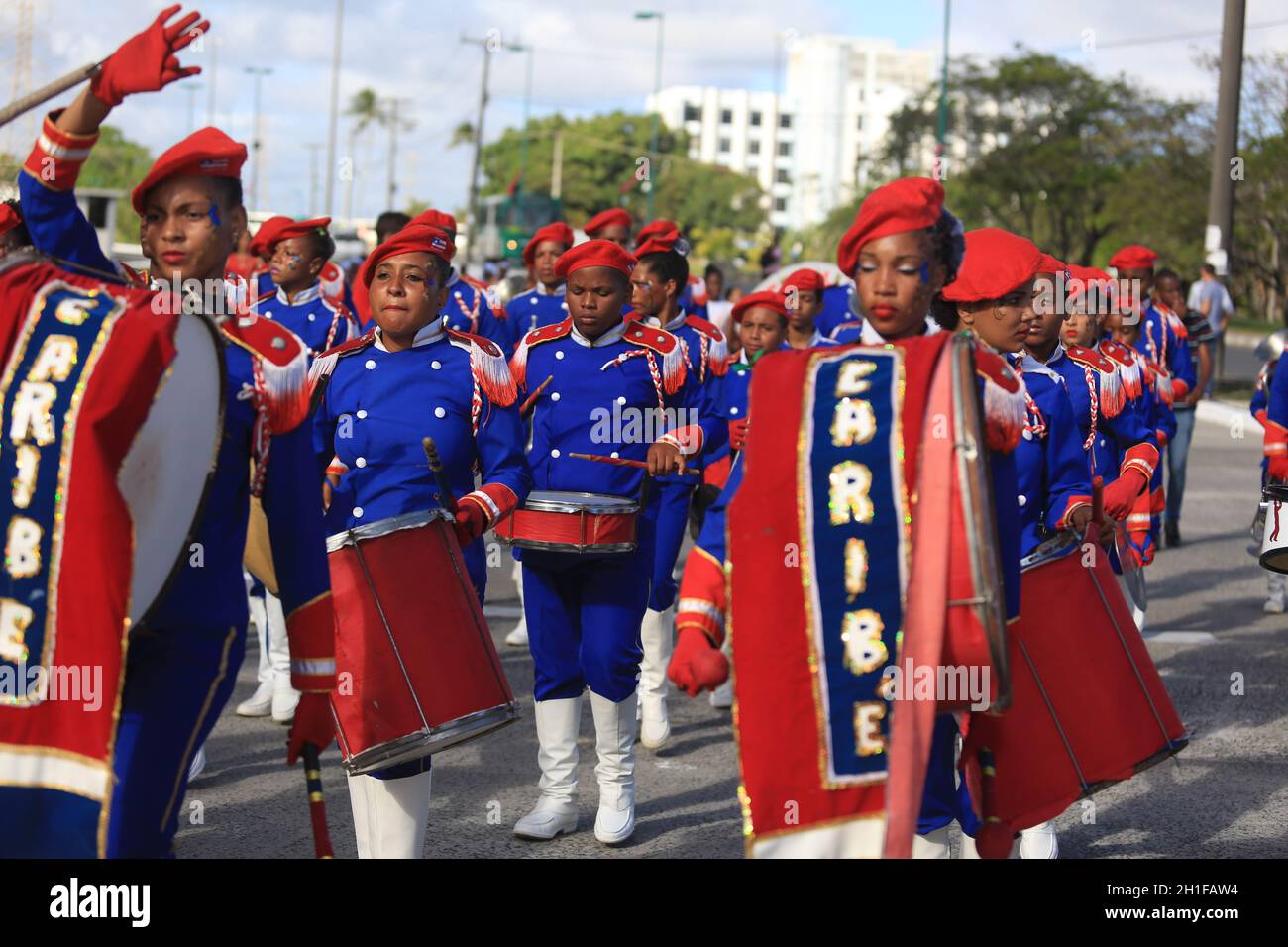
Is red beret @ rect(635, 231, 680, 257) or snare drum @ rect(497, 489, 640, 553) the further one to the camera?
red beret @ rect(635, 231, 680, 257)

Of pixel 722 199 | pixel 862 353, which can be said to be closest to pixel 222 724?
pixel 862 353

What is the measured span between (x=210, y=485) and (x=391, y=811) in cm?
205

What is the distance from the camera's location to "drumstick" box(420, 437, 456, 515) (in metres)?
5.71

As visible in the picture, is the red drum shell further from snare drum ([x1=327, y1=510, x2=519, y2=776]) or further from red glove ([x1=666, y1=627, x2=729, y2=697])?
snare drum ([x1=327, y1=510, x2=519, y2=776])

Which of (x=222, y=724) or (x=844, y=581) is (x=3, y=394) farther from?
(x=222, y=724)

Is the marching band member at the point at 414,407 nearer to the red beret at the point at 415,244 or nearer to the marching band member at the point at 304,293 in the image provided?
the red beret at the point at 415,244

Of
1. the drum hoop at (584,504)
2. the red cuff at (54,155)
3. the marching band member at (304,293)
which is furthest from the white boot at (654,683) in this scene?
the red cuff at (54,155)

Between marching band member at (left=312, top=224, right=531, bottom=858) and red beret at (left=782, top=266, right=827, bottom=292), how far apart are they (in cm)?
429

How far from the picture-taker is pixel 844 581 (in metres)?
3.98

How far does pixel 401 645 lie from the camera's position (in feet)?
17.1

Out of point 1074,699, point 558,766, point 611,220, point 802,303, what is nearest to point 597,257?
point 558,766

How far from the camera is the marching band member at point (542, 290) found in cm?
1192

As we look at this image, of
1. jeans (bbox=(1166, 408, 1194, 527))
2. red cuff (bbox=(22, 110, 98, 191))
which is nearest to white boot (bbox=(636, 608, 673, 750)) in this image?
red cuff (bbox=(22, 110, 98, 191))
